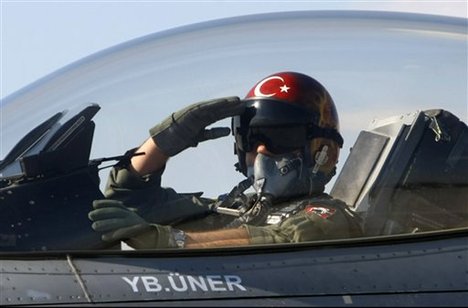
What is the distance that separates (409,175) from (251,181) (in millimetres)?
677

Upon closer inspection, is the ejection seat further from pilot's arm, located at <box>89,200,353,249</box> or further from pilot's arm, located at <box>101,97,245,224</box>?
pilot's arm, located at <box>101,97,245,224</box>

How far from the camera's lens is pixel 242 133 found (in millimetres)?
4348

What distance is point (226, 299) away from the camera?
359 cm

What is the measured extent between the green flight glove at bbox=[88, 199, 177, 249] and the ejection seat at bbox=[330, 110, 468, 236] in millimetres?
823

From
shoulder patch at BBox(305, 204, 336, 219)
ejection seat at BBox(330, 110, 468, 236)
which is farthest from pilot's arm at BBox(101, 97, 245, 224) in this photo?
ejection seat at BBox(330, 110, 468, 236)

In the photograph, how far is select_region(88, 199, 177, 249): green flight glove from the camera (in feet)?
12.7

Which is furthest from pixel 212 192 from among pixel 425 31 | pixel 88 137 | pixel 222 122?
pixel 425 31

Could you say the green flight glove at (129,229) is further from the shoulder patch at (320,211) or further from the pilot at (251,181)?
the shoulder patch at (320,211)

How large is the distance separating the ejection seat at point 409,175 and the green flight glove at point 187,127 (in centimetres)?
67

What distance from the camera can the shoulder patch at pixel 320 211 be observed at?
4027 millimetres

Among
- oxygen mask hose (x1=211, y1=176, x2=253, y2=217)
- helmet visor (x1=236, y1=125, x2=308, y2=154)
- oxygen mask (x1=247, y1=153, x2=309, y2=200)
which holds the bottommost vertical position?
oxygen mask hose (x1=211, y1=176, x2=253, y2=217)

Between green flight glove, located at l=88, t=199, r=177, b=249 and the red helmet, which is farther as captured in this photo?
the red helmet

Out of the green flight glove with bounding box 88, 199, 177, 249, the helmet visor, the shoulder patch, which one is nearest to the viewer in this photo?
the green flight glove with bounding box 88, 199, 177, 249

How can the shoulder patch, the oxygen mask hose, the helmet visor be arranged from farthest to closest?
the helmet visor → the oxygen mask hose → the shoulder patch
